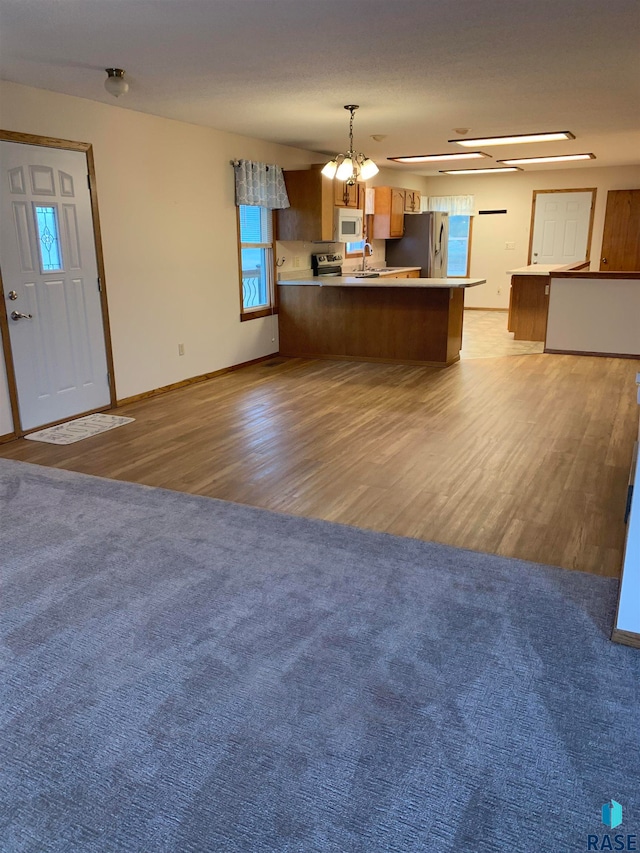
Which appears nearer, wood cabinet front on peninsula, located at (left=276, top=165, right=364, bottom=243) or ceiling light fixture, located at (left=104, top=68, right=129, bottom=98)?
ceiling light fixture, located at (left=104, top=68, right=129, bottom=98)

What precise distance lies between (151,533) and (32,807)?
1518 mm

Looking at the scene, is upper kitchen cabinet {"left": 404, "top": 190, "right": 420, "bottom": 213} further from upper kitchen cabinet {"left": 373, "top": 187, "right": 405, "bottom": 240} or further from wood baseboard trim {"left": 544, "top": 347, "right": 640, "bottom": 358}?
wood baseboard trim {"left": 544, "top": 347, "right": 640, "bottom": 358}

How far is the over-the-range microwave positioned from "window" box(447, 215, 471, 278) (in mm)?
3900

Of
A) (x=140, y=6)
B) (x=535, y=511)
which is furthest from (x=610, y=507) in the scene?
(x=140, y=6)

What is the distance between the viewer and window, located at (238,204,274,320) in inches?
273

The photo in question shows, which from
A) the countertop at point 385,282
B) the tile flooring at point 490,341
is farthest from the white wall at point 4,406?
the tile flooring at point 490,341

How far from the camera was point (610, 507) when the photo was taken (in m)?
3.23

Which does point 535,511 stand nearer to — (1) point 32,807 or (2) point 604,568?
(2) point 604,568

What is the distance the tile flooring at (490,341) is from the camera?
24.9 feet

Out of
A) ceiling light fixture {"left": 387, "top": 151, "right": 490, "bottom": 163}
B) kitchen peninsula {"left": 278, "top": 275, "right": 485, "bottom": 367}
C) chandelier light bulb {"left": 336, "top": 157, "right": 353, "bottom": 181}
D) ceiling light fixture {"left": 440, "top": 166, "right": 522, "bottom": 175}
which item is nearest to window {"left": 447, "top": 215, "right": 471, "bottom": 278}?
ceiling light fixture {"left": 440, "top": 166, "right": 522, "bottom": 175}

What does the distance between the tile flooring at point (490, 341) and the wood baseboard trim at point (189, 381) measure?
7.91ft

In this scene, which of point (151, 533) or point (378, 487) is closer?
point (151, 533)

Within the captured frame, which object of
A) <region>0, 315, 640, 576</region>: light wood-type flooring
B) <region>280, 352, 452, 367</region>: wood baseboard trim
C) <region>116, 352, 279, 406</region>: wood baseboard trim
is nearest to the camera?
<region>0, 315, 640, 576</region>: light wood-type flooring

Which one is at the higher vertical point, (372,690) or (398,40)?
(398,40)
